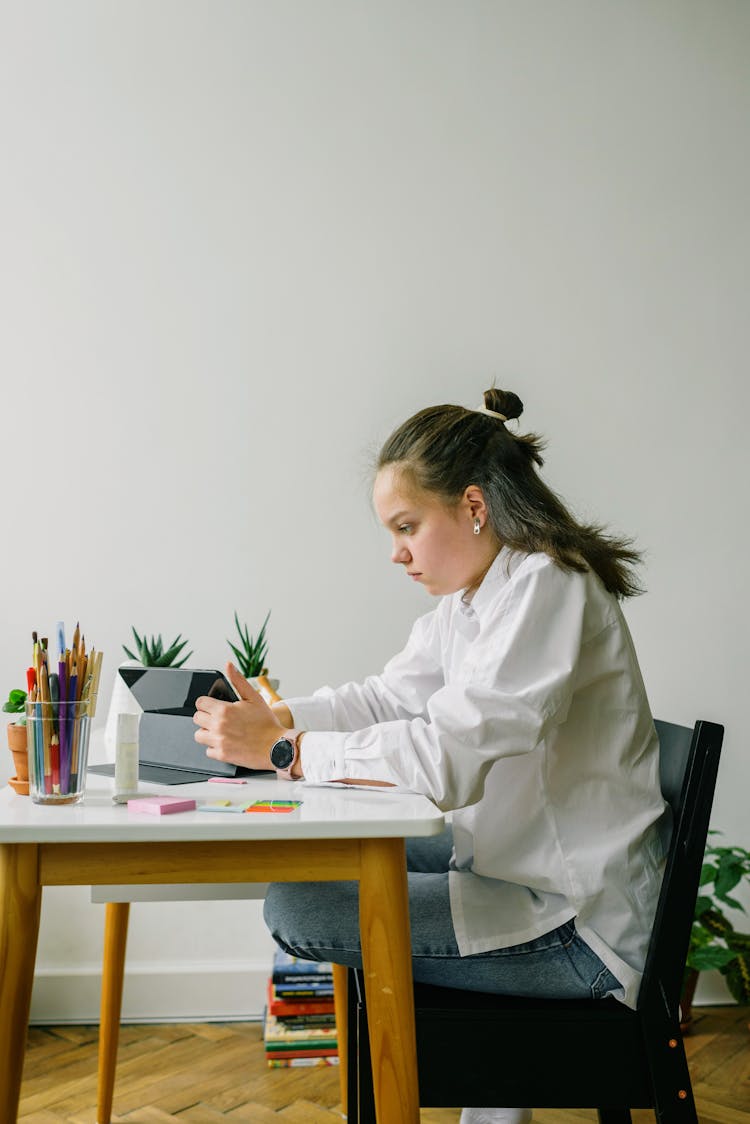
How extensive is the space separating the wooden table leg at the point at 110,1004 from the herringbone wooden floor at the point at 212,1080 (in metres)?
0.06

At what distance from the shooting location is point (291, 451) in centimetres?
246

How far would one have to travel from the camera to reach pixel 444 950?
122 cm

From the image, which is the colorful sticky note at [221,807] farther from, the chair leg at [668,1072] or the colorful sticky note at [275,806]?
the chair leg at [668,1072]

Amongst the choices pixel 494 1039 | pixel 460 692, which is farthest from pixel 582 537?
pixel 494 1039

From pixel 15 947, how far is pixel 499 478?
90cm

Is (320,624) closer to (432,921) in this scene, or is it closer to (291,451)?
(291,451)

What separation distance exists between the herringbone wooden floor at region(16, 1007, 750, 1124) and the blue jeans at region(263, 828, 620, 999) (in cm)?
87

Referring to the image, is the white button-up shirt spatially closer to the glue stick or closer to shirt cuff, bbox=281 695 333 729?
the glue stick

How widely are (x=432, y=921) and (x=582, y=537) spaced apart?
581 millimetres

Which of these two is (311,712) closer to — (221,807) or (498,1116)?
(221,807)

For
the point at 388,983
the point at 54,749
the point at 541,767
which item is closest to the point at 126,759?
the point at 54,749

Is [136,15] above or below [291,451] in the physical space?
above

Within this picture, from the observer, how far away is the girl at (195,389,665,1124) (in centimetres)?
121

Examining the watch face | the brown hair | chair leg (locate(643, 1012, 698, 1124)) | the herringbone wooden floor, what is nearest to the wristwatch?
the watch face
